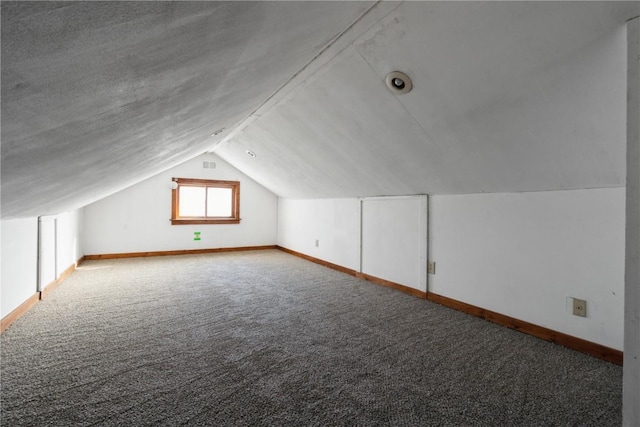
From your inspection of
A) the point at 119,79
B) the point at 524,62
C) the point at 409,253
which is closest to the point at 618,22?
the point at 524,62

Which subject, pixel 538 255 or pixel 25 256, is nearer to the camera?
pixel 538 255

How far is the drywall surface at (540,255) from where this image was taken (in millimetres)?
2047

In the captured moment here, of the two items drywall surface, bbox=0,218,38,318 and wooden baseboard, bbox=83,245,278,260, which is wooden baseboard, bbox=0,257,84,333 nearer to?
drywall surface, bbox=0,218,38,318

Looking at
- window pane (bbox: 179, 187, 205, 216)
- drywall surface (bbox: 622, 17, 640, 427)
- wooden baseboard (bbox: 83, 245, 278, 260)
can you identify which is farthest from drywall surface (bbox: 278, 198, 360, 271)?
drywall surface (bbox: 622, 17, 640, 427)

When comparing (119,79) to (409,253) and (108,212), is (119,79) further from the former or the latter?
(108,212)

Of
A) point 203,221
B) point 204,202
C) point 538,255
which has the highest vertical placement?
point 204,202

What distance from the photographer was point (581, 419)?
4.83 feet

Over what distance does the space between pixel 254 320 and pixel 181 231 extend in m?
4.29

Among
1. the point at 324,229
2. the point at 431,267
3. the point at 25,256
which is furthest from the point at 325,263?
the point at 25,256

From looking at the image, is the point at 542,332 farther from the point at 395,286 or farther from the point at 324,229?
the point at 324,229

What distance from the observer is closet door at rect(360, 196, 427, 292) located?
3.42 metres

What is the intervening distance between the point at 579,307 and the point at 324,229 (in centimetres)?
370

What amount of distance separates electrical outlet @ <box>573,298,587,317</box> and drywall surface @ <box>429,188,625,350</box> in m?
0.03

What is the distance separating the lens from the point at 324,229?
5387 millimetres
